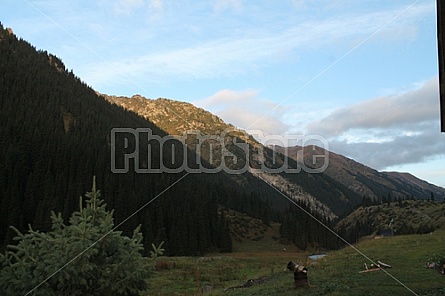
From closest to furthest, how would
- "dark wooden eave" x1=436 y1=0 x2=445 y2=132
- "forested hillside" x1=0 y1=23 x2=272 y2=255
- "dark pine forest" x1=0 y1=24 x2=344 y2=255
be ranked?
"dark wooden eave" x1=436 y1=0 x2=445 y2=132 → "forested hillside" x1=0 y1=23 x2=272 y2=255 → "dark pine forest" x1=0 y1=24 x2=344 y2=255

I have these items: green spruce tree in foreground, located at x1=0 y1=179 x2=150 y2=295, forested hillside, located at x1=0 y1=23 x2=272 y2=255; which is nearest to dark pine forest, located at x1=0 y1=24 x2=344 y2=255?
forested hillside, located at x1=0 y1=23 x2=272 y2=255

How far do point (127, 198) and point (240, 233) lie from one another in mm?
31213

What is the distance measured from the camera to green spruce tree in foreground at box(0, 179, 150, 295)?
11219mm

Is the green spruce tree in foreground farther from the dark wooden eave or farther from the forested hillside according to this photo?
the forested hillside

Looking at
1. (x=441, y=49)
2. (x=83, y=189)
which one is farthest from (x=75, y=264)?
(x=83, y=189)

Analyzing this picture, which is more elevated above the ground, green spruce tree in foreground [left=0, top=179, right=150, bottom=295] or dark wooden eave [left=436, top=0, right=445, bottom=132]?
dark wooden eave [left=436, top=0, right=445, bottom=132]

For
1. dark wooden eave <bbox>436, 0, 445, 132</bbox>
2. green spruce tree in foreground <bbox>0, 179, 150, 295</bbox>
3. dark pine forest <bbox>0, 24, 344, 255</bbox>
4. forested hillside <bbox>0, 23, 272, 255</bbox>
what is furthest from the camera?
dark pine forest <bbox>0, 24, 344, 255</bbox>

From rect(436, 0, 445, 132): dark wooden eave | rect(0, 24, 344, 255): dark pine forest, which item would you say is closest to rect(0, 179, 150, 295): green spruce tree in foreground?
rect(436, 0, 445, 132): dark wooden eave

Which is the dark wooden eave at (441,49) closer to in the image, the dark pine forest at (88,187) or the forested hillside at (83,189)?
the dark pine forest at (88,187)

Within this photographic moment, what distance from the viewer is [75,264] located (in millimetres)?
11359

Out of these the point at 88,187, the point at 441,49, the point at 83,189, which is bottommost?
the point at 83,189

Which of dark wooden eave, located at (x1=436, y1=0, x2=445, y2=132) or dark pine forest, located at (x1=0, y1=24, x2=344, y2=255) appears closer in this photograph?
dark wooden eave, located at (x1=436, y1=0, x2=445, y2=132)

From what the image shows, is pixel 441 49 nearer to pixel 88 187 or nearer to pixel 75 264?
pixel 75 264

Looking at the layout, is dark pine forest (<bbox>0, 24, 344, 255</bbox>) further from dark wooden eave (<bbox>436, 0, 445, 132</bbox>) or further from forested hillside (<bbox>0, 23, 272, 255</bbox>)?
dark wooden eave (<bbox>436, 0, 445, 132</bbox>)
